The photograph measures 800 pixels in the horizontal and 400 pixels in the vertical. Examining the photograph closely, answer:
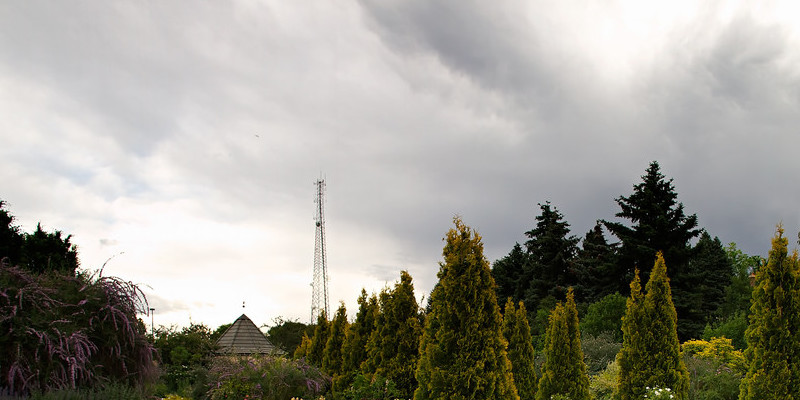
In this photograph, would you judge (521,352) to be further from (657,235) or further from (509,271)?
(509,271)

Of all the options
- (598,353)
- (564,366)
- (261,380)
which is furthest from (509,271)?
(261,380)

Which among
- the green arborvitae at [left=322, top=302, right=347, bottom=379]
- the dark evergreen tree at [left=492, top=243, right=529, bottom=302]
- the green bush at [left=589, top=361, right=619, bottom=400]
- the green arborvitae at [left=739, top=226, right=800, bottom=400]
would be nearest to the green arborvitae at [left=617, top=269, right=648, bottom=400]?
the green arborvitae at [left=739, top=226, right=800, bottom=400]

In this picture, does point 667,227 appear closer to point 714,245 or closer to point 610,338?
point 610,338

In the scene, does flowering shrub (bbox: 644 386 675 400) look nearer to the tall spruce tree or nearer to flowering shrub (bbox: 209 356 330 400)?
flowering shrub (bbox: 209 356 330 400)

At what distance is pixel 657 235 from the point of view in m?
30.3

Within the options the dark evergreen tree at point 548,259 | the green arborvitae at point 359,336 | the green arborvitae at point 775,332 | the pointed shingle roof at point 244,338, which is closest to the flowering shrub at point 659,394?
the green arborvitae at point 775,332

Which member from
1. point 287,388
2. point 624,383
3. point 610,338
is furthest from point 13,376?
point 610,338

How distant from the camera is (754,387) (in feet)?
38.1

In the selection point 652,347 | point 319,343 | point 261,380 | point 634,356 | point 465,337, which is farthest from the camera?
point 319,343

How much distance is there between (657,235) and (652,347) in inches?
710

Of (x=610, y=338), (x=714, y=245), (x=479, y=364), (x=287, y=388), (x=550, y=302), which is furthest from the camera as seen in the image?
(x=714, y=245)

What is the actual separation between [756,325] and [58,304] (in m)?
12.9

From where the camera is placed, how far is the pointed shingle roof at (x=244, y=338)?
27094 mm

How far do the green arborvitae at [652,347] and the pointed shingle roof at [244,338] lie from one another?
17.0 m
